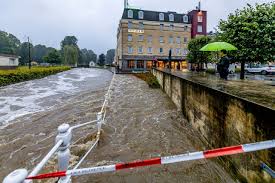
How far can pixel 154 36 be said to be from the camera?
49.2 m

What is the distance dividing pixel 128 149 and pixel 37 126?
174 inches

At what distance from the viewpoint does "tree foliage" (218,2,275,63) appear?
34.5 ft

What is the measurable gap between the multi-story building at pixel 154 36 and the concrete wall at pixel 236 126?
41011 millimetres

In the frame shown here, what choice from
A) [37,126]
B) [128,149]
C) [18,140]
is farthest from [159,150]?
[37,126]

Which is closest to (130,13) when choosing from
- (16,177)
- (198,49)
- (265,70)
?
(198,49)

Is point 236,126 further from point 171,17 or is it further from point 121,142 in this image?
point 171,17

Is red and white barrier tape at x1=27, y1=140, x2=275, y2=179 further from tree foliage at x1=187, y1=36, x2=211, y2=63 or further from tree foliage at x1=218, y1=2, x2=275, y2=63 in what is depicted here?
tree foliage at x1=187, y1=36, x2=211, y2=63

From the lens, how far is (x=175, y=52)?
50406 millimetres

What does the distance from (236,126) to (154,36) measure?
4756 cm

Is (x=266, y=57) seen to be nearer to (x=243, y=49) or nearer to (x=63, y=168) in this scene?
(x=243, y=49)

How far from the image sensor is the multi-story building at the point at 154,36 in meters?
47.0

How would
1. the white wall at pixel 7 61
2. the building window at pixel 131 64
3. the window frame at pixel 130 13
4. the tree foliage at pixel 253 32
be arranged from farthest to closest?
the building window at pixel 131 64 → the window frame at pixel 130 13 → the white wall at pixel 7 61 → the tree foliage at pixel 253 32

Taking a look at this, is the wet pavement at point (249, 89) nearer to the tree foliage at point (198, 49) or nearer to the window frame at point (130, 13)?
the tree foliage at point (198, 49)

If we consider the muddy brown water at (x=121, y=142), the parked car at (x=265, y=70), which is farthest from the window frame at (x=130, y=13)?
the muddy brown water at (x=121, y=142)
